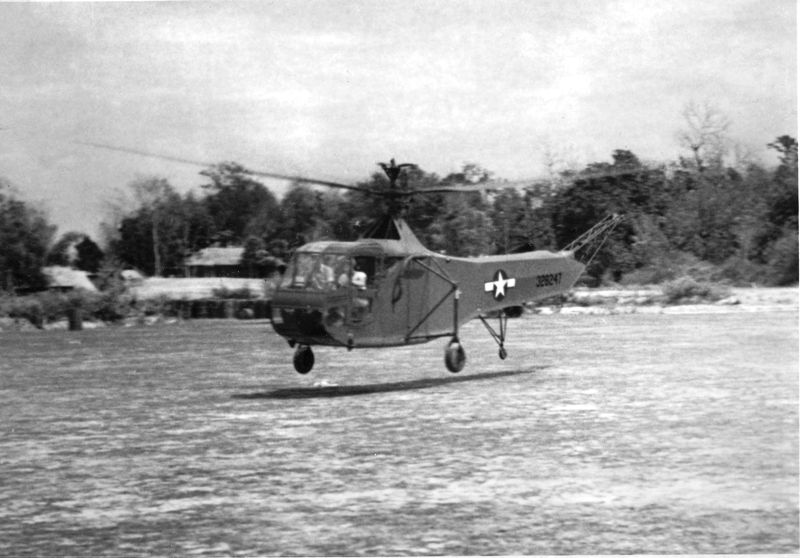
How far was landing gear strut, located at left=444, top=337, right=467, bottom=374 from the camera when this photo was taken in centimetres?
1217

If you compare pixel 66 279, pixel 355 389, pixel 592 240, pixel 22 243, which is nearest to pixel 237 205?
pixel 355 389

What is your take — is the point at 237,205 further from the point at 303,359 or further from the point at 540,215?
the point at 540,215

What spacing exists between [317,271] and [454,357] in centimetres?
190

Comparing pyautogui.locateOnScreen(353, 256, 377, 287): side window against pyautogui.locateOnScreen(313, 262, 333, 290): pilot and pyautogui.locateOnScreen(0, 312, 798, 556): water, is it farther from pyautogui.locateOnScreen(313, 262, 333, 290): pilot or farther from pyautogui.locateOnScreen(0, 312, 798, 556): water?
pyautogui.locateOnScreen(0, 312, 798, 556): water

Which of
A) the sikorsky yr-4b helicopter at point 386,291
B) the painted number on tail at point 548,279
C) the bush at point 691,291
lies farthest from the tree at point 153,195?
the bush at point 691,291

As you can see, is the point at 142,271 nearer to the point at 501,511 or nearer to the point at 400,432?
the point at 400,432

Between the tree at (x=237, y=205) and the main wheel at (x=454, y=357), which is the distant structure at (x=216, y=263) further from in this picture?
the main wheel at (x=454, y=357)

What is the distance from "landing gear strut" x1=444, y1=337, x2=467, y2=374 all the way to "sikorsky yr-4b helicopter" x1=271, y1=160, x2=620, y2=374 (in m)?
0.01

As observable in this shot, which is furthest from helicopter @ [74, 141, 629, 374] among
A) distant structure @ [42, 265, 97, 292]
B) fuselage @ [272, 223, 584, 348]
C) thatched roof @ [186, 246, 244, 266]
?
distant structure @ [42, 265, 97, 292]

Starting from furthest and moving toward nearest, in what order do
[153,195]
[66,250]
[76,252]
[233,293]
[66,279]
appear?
1. [66,279]
2. [233,293]
3. [76,252]
4. [66,250]
5. [153,195]

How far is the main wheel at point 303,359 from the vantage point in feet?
41.0

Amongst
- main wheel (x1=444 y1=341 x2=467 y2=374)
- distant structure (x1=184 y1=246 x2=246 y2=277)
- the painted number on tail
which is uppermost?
distant structure (x1=184 y1=246 x2=246 y2=277)

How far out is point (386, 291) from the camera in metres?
12.2

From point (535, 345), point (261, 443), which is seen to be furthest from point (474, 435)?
point (535, 345)
